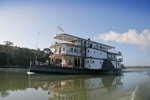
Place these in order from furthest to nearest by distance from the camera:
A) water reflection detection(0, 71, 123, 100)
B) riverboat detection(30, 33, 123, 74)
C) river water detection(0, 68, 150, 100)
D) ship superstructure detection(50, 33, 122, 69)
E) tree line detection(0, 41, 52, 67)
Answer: tree line detection(0, 41, 52, 67) → ship superstructure detection(50, 33, 122, 69) → riverboat detection(30, 33, 123, 74) → water reflection detection(0, 71, 123, 100) → river water detection(0, 68, 150, 100)

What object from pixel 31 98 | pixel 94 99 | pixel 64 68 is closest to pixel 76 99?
pixel 94 99

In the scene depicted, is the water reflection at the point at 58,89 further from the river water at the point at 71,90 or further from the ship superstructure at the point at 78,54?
the ship superstructure at the point at 78,54

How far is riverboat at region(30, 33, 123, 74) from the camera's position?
18.1 meters

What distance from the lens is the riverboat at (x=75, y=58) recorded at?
18.1 m

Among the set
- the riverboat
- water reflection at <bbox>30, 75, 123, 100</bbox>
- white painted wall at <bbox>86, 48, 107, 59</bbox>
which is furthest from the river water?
white painted wall at <bbox>86, 48, 107, 59</bbox>

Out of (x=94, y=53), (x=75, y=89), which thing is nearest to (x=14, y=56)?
(x=94, y=53)

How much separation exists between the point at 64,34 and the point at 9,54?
36.2 m

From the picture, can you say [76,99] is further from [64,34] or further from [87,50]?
[87,50]

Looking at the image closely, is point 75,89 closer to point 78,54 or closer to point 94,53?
point 78,54

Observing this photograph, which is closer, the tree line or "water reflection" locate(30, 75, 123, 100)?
"water reflection" locate(30, 75, 123, 100)

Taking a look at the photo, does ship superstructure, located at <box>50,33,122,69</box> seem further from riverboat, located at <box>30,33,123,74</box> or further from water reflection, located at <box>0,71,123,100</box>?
water reflection, located at <box>0,71,123,100</box>

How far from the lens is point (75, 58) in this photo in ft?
77.2

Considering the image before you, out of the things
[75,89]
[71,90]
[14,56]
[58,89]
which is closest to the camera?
[71,90]

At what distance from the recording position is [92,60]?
23.0 m
